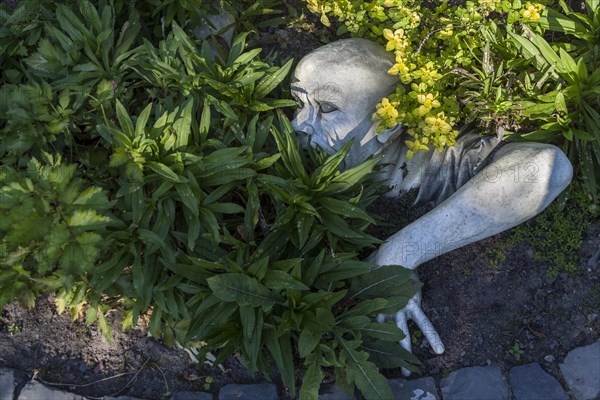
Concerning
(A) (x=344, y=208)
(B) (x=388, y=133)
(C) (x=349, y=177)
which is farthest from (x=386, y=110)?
(A) (x=344, y=208)

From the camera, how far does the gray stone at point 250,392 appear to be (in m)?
3.49

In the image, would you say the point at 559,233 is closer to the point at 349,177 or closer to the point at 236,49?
the point at 349,177

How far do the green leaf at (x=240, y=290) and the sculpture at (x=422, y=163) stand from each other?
692 millimetres

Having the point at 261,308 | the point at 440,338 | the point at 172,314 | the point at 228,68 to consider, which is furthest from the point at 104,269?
the point at 440,338

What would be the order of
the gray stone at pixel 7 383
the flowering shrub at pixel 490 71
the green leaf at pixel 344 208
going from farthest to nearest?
the gray stone at pixel 7 383 → the flowering shrub at pixel 490 71 → the green leaf at pixel 344 208

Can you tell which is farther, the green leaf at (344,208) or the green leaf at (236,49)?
the green leaf at (236,49)

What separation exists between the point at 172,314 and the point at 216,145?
91 centimetres

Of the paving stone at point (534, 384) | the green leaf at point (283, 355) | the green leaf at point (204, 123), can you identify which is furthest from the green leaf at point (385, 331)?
the green leaf at point (204, 123)

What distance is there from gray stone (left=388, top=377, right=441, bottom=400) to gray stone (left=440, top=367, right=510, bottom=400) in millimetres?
57

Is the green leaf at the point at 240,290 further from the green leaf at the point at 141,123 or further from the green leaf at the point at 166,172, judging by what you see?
the green leaf at the point at 141,123

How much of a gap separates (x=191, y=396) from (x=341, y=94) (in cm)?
182

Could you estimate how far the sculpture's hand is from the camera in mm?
3457

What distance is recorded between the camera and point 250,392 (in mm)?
3502

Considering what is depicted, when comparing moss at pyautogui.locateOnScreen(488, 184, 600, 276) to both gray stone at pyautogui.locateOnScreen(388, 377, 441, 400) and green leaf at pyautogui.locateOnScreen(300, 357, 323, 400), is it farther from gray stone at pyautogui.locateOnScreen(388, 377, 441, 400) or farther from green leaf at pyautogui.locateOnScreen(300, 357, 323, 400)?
green leaf at pyautogui.locateOnScreen(300, 357, 323, 400)
